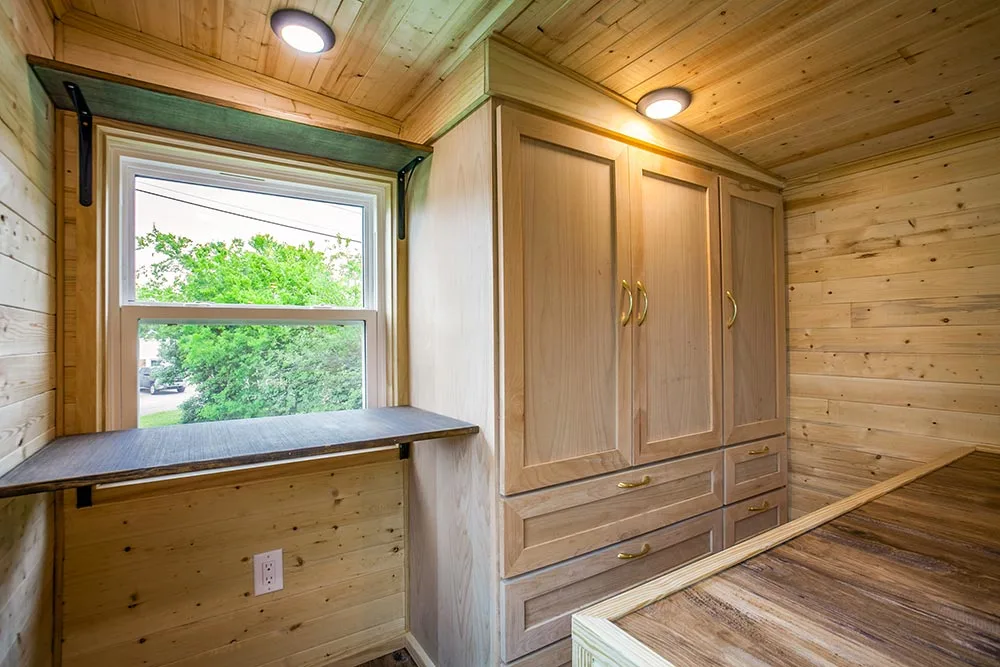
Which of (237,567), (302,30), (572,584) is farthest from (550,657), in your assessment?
(302,30)

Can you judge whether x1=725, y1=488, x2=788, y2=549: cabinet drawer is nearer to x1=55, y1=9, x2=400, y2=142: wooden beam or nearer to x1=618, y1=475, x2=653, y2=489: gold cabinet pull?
x1=618, y1=475, x2=653, y2=489: gold cabinet pull

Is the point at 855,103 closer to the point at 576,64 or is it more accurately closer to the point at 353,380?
the point at 576,64

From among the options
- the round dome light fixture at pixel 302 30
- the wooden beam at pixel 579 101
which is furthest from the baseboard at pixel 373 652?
the round dome light fixture at pixel 302 30

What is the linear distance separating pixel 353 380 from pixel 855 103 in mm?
2038

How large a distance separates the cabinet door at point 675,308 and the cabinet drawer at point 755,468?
19cm

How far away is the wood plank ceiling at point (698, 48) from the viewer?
1162mm

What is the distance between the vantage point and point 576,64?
1373 mm

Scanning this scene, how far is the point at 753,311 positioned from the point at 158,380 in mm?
2262

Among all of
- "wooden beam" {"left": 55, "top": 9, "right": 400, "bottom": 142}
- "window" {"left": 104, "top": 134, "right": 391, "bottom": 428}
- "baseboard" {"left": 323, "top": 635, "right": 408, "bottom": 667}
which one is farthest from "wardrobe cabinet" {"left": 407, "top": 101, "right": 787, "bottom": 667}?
"wooden beam" {"left": 55, "top": 9, "right": 400, "bottom": 142}

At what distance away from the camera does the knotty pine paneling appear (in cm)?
132

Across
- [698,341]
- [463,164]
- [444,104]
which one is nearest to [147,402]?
[463,164]

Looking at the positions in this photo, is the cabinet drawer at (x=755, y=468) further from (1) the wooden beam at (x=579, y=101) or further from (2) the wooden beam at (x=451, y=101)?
(2) the wooden beam at (x=451, y=101)

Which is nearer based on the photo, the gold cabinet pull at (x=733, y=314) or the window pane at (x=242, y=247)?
the window pane at (x=242, y=247)

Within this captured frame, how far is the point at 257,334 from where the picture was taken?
159 centimetres
